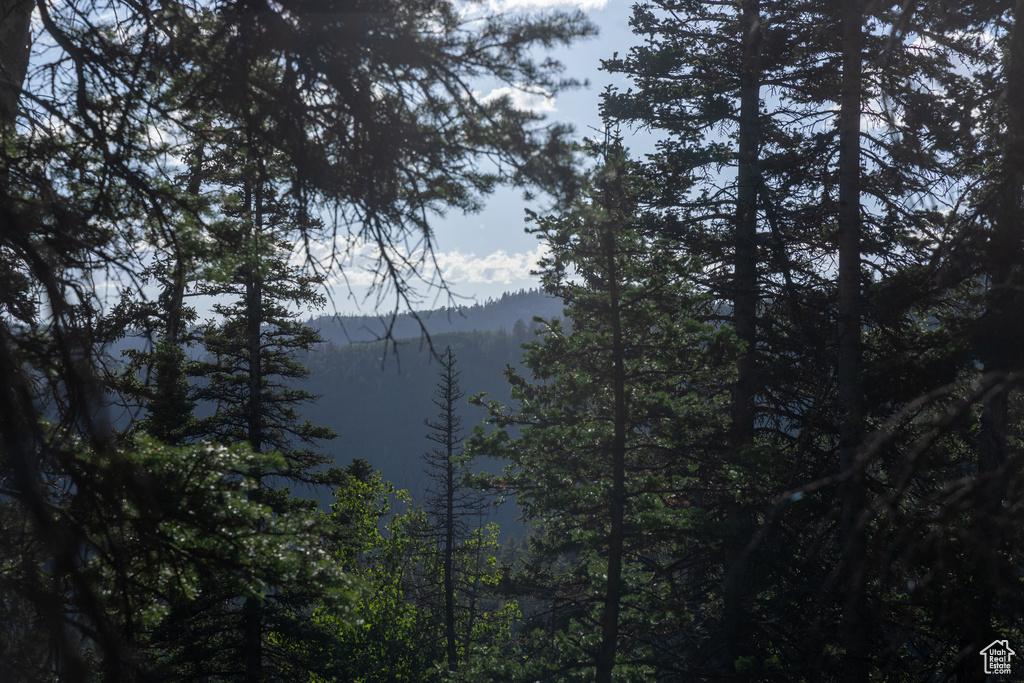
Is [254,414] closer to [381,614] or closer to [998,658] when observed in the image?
[381,614]

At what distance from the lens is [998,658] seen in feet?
18.4

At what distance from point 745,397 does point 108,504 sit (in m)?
9.31

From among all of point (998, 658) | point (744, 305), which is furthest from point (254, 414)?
point (998, 658)

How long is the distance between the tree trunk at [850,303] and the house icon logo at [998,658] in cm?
149

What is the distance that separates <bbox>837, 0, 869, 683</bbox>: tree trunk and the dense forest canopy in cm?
6

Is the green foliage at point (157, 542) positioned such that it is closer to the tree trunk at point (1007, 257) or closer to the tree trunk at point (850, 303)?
the tree trunk at point (1007, 257)

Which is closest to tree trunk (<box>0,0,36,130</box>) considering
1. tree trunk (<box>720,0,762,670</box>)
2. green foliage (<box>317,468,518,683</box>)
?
tree trunk (<box>720,0,762,670</box>)

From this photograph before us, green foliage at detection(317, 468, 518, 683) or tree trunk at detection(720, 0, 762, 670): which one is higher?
tree trunk at detection(720, 0, 762, 670)

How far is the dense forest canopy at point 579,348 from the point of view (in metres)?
4.00

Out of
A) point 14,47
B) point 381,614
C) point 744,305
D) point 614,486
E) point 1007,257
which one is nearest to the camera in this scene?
point 14,47

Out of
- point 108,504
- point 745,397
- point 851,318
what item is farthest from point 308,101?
point 745,397

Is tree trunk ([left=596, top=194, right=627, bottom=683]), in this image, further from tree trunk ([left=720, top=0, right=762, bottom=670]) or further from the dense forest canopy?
tree trunk ([left=720, top=0, right=762, bottom=670])

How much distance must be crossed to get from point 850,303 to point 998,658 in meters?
4.52

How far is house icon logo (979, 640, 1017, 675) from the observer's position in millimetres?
5227
